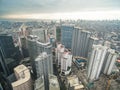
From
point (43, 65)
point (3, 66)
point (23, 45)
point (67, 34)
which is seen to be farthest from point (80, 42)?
point (3, 66)

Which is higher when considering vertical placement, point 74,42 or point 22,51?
point 74,42

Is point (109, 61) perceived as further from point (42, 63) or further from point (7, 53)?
point (7, 53)

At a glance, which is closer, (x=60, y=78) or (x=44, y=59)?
(x=44, y=59)

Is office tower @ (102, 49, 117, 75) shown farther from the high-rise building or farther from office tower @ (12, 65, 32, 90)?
office tower @ (12, 65, 32, 90)

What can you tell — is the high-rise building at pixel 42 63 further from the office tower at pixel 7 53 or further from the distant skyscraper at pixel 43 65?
the office tower at pixel 7 53

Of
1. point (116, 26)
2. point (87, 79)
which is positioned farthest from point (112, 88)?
point (116, 26)

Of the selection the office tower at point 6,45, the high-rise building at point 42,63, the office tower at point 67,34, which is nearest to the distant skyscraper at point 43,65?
the high-rise building at point 42,63

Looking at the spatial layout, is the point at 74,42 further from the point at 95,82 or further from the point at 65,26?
the point at 95,82

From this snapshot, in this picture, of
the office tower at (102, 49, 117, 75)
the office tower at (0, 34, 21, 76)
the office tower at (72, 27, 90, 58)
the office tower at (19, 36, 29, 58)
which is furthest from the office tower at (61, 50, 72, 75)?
the office tower at (19, 36, 29, 58)
